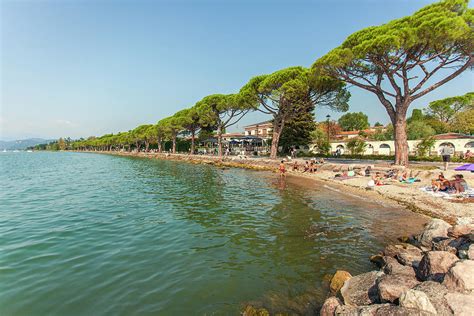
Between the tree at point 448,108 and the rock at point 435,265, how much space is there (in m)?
56.7

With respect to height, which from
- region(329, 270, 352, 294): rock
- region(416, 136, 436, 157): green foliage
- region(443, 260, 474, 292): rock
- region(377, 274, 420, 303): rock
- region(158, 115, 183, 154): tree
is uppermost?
region(158, 115, 183, 154): tree

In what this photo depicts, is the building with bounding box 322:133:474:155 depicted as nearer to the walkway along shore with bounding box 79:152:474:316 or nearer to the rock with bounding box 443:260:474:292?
the walkway along shore with bounding box 79:152:474:316

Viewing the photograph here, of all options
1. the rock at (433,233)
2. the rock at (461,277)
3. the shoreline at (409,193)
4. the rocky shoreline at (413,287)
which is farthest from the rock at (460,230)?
the rock at (461,277)

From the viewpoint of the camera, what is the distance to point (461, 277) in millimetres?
3877

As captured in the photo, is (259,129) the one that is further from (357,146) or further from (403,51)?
(403,51)

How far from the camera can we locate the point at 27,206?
13.2 metres

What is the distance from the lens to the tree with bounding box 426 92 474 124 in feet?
158

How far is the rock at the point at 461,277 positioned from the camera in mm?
3809

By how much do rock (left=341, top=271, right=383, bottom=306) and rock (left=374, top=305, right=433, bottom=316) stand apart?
797 mm

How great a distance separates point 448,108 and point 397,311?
6812 cm

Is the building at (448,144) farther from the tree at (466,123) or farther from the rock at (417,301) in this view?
the rock at (417,301)

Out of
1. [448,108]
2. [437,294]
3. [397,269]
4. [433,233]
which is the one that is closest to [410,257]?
[397,269]

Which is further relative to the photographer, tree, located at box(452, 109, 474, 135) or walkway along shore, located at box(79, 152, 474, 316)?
tree, located at box(452, 109, 474, 135)

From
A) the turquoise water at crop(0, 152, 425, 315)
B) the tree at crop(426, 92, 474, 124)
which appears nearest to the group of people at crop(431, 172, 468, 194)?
the turquoise water at crop(0, 152, 425, 315)
